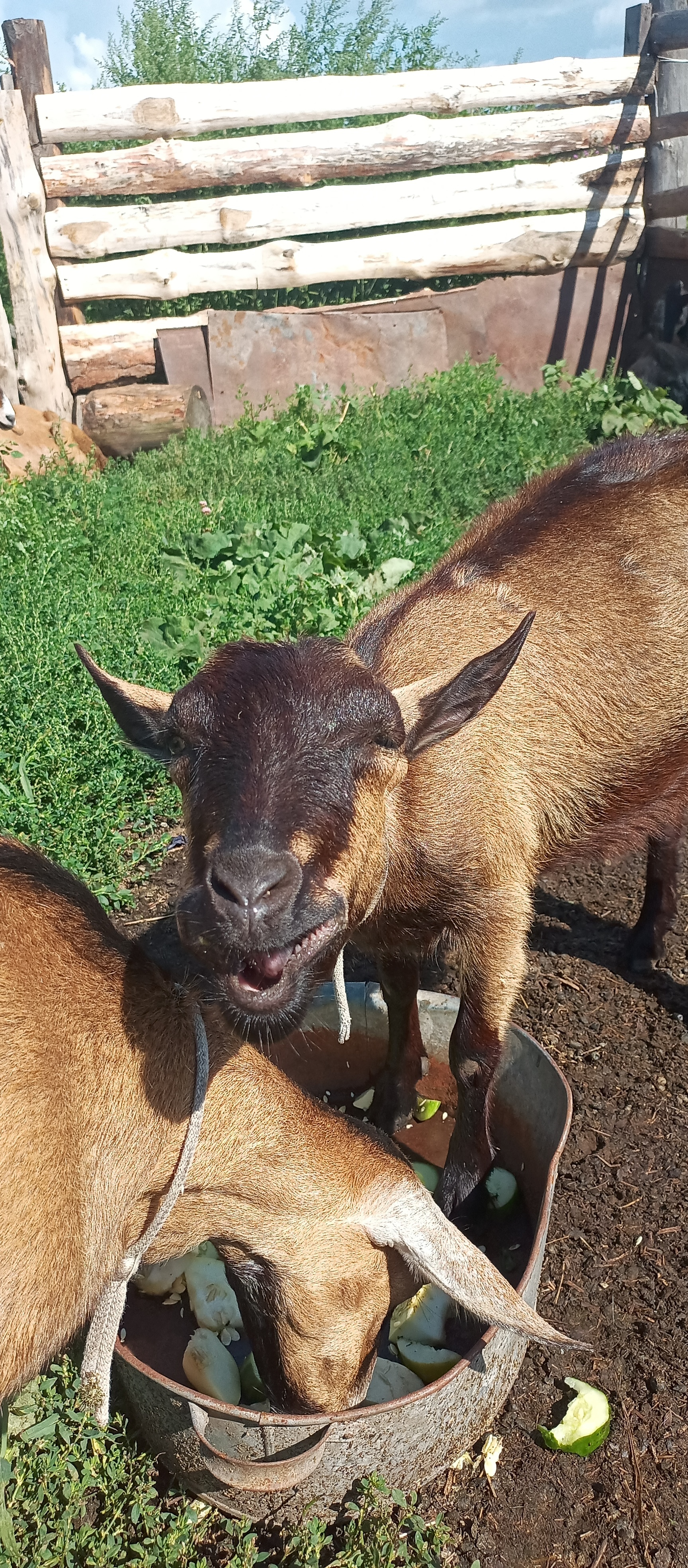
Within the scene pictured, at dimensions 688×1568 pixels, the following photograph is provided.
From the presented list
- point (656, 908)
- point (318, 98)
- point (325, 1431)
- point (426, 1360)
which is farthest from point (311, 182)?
point (325, 1431)

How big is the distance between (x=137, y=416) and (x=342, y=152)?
319 cm

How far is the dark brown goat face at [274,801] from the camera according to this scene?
233 centimetres

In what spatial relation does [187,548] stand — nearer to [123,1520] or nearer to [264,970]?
[264,970]

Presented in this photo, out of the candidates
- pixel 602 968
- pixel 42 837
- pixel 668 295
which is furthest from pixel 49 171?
pixel 602 968

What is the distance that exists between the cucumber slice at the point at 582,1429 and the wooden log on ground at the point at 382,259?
31.5 ft

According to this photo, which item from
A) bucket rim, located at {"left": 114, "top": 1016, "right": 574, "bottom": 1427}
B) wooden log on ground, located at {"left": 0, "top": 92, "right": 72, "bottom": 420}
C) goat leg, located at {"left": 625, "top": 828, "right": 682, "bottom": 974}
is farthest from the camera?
wooden log on ground, located at {"left": 0, "top": 92, "right": 72, "bottom": 420}

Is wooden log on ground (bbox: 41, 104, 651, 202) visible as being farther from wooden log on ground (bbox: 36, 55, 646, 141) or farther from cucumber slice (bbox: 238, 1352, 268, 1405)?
cucumber slice (bbox: 238, 1352, 268, 1405)

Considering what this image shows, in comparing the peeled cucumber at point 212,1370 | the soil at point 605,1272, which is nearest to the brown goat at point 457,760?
the soil at point 605,1272

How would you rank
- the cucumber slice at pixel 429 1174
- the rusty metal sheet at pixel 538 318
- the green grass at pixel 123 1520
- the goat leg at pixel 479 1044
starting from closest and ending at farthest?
1. the green grass at pixel 123 1520
2. the goat leg at pixel 479 1044
3. the cucumber slice at pixel 429 1174
4. the rusty metal sheet at pixel 538 318

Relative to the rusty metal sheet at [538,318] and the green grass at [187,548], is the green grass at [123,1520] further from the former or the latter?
the rusty metal sheet at [538,318]

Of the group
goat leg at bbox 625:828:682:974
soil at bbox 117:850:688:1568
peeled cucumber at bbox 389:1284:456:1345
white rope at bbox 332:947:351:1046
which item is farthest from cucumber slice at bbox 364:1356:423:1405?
goat leg at bbox 625:828:682:974

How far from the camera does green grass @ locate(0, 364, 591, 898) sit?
5.35 meters

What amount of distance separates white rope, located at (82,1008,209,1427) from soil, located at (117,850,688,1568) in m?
1.01

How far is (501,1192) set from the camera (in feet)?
12.1
